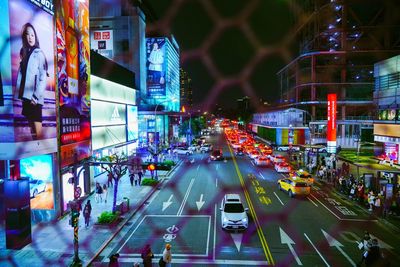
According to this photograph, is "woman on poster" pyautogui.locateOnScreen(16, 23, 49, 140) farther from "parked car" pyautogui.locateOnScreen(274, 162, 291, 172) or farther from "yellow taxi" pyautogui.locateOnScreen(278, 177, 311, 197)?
"parked car" pyautogui.locateOnScreen(274, 162, 291, 172)

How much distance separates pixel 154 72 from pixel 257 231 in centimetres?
3758

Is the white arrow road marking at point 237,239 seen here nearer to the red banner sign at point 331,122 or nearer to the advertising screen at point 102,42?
the red banner sign at point 331,122

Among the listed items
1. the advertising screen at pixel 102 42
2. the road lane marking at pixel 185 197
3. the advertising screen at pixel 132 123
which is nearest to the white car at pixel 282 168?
the road lane marking at pixel 185 197

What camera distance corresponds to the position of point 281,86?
5353cm

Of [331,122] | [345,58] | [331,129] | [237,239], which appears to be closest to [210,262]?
[237,239]

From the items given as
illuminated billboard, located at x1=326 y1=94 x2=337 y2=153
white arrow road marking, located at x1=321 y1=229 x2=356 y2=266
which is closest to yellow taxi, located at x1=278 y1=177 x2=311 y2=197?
white arrow road marking, located at x1=321 y1=229 x2=356 y2=266

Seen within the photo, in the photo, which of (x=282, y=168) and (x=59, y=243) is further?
(x=282, y=168)

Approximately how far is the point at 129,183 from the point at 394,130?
1401 cm

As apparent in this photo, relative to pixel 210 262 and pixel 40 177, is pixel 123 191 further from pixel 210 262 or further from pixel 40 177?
pixel 210 262

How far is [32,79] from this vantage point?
8852 millimetres

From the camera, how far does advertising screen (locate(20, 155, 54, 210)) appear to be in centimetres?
1018

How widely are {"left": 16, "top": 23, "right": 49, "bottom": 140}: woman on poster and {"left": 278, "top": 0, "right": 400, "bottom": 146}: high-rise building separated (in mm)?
30098

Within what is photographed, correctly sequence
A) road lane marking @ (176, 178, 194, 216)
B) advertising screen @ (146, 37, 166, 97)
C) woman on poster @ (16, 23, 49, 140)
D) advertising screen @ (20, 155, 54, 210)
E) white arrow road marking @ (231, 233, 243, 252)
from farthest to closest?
advertising screen @ (146, 37, 166, 97), road lane marking @ (176, 178, 194, 216), advertising screen @ (20, 155, 54, 210), woman on poster @ (16, 23, 49, 140), white arrow road marking @ (231, 233, 243, 252)

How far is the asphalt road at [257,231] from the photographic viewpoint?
7.30 metres
